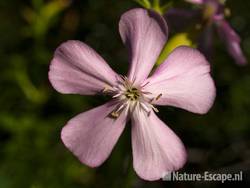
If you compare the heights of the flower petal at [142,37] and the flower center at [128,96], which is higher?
the flower petal at [142,37]

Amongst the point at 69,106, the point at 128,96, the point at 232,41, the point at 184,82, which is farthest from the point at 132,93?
the point at 69,106

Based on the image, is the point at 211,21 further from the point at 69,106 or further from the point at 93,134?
the point at 69,106

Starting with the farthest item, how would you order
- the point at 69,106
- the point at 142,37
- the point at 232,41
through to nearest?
the point at 69,106 < the point at 232,41 < the point at 142,37

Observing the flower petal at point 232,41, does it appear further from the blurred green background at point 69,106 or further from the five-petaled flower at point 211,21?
the blurred green background at point 69,106

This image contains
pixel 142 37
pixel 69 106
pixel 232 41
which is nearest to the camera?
pixel 142 37

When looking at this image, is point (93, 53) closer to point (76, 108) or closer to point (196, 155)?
point (76, 108)

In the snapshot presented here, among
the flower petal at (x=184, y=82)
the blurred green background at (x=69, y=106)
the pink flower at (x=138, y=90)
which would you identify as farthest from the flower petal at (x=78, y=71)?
the blurred green background at (x=69, y=106)

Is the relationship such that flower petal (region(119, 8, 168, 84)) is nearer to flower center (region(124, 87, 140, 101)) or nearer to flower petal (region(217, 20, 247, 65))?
flower center (region(124, 87, 140, 101))
